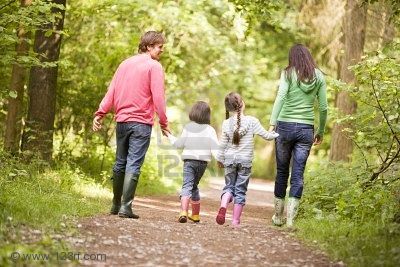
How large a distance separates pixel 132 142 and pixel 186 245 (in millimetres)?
1992

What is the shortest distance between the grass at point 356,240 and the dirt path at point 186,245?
0.55 feet

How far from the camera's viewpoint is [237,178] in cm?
827

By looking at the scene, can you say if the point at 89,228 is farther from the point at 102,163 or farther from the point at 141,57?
the point at 102,163

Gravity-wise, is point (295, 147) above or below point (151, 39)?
below

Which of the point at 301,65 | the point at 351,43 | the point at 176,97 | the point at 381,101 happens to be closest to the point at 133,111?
the point at 301,65

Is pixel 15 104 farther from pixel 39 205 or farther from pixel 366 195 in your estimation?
pixel 366 195

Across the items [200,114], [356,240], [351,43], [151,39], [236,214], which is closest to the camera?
[356,240]

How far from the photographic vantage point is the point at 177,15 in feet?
56.1

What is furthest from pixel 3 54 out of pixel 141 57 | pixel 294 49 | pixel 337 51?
pixel 337 51

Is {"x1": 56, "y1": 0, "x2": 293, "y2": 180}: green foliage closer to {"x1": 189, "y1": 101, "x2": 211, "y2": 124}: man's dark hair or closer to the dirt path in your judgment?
{"x1": 189, "y1": 101, "x2": 211, "y2": 124}: man's dark hair

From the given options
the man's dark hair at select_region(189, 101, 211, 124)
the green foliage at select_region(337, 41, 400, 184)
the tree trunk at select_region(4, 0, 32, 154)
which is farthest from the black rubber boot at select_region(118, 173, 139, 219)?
the tree trunk at select_region(4, 0, 32, 154)

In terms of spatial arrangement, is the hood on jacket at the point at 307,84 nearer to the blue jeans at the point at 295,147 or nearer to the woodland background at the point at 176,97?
the blue jeans at the point at 295,147

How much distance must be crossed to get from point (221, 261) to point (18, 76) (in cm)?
741

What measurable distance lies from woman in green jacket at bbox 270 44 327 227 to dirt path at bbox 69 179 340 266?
29.9 inches
